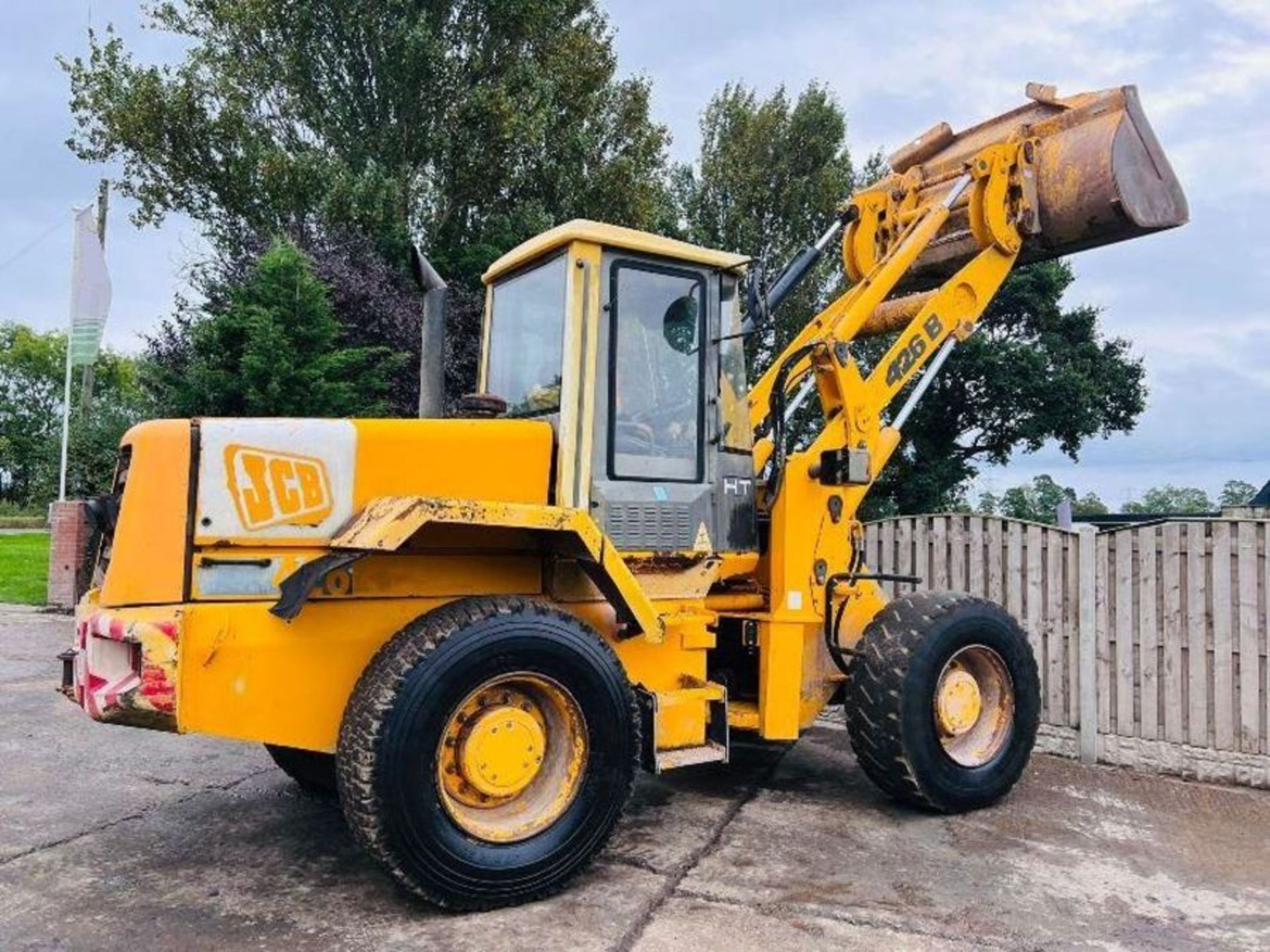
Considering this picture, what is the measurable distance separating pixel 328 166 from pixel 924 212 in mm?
11469

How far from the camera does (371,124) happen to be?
16.5 metres

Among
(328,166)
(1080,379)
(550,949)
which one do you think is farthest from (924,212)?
(1080,379)

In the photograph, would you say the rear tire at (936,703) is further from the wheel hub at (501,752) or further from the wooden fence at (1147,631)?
the wheel hub at (501,752)

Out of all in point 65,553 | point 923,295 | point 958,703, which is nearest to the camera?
point 958,703

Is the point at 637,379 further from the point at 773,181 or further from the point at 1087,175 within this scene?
the point at 773,181

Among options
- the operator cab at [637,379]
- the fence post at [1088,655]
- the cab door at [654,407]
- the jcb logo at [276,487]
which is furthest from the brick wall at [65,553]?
the fence post at [1088,655]

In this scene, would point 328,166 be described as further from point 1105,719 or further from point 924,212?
point 1105,719

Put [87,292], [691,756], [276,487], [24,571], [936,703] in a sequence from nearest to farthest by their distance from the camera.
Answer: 1. [276,487]
2. [691,756]
3. [936,703]
4. [87,292]
5. [24,571]

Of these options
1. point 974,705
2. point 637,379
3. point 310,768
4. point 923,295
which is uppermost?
point 923,295

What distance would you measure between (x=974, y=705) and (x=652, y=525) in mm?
2058

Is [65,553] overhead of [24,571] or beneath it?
overhead

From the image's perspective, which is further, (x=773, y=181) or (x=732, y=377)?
(x=773, y=181)

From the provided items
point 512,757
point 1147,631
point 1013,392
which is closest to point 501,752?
point 512,757

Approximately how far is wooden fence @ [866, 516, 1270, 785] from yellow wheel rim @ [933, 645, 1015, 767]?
4.23ft
